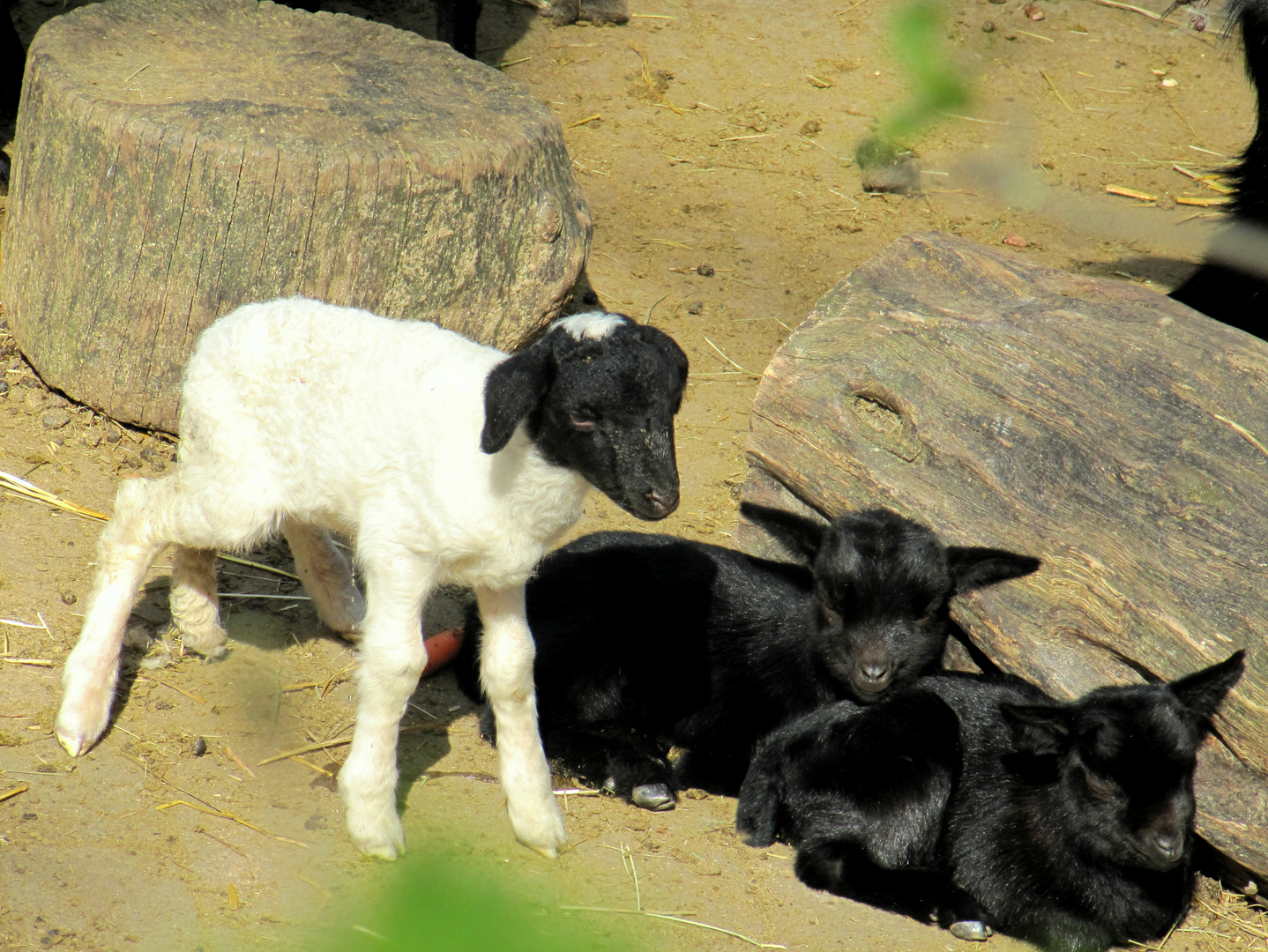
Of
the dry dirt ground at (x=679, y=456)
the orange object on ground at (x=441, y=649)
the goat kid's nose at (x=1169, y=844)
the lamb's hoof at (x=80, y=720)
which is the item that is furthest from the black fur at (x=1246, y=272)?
the lamb's hoof at (x=80, y=720)

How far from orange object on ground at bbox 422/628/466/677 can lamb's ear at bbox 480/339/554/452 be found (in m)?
1.69

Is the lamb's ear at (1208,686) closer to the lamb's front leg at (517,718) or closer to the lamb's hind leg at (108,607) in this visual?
the lamb's front leg at (517,718)

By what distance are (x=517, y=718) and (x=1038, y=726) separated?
171 centimetres

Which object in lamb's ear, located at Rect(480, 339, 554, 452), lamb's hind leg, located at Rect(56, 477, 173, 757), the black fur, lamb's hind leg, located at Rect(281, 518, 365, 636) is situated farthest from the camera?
the black fur

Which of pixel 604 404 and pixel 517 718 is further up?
pixel 604 404

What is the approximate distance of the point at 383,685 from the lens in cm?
370

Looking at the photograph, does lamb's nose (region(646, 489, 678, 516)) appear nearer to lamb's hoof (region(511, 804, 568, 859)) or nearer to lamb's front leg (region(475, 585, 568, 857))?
lamb's front leg (region(475, 585, 568, 857))

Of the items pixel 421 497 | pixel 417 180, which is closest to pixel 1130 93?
pixel 417 180

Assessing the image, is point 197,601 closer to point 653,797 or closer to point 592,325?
point 653,797

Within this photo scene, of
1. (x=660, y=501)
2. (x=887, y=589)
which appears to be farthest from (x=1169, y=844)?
(x=660, y=501)

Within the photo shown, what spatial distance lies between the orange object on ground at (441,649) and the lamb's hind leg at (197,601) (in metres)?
0.80

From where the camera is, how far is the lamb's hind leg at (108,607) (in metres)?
4.06

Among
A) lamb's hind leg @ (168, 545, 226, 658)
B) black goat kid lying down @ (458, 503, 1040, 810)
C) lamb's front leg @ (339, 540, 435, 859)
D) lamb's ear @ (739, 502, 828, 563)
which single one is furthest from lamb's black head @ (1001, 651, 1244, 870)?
lamb's hind leg @ (168, 545, 226, 658)

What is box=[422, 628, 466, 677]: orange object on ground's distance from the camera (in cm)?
486
